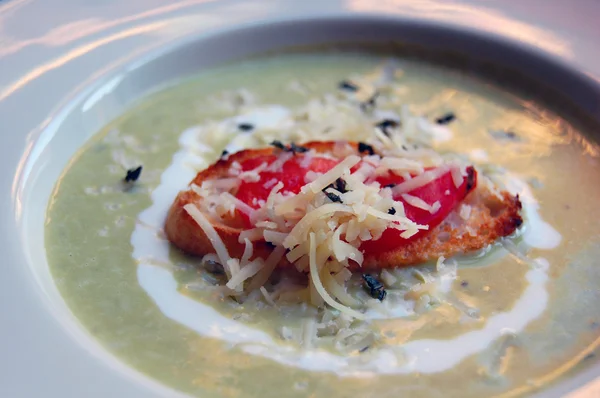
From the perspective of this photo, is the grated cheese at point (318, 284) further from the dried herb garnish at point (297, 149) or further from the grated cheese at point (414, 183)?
the dried herb garnish at point (297, 149)

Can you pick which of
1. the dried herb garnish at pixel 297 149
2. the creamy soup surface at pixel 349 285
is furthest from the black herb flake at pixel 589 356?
the dried herb garnish at pixel 297 149

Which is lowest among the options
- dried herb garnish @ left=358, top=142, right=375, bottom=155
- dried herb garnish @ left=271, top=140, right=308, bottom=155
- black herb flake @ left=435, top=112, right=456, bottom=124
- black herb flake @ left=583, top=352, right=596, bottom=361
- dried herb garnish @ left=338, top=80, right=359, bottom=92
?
black herb flake @ left=583, top=352, right=596, bottom=361

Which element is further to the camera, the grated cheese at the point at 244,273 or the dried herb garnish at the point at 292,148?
the dried herb garnish at the point at 292,148

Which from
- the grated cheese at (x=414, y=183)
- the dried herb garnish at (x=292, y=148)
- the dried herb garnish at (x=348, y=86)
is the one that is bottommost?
the grated cheese at (x=414, y=183)

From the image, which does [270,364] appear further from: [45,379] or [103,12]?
[103,12]

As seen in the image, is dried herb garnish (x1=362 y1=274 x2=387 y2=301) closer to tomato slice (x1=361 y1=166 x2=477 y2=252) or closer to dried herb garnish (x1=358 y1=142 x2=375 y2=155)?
tomato slice (x1=361 y1=166 x2=477 y2=252)

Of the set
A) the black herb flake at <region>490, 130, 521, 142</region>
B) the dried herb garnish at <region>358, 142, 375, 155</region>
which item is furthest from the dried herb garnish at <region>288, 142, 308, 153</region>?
the black herb flake at <region>490, 130, 521, 142</region>

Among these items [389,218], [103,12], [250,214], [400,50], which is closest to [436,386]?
[389,218]
